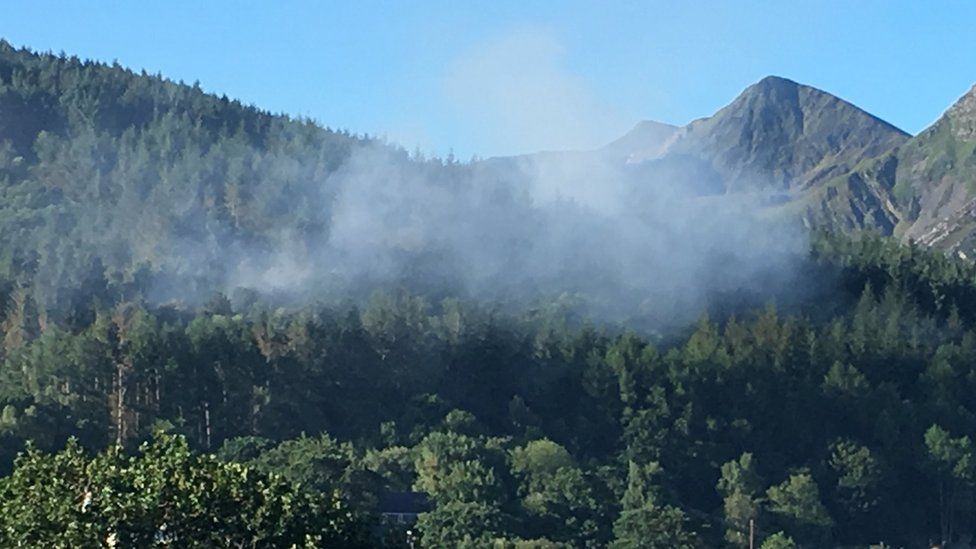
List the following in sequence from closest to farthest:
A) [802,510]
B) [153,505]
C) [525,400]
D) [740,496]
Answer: [153,505] < [802,510] < [740,496] < [525,400]

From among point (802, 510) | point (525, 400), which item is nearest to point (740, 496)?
point (802, 510)

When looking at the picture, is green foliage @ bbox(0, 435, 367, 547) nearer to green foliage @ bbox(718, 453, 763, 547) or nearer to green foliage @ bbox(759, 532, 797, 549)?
green foliage @ bbox(759, 532, 797, 549)

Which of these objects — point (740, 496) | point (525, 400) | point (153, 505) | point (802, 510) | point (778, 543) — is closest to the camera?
point (153, 505)

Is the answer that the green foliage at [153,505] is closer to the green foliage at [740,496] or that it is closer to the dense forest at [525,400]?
the dense forest at [525,400]

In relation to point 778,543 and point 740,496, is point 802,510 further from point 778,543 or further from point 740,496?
point 778,543

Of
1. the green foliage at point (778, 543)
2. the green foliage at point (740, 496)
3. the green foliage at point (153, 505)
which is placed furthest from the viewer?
the green foliage at point (740, 496)

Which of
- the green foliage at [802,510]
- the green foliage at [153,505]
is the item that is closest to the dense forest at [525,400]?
the green foliage at [802,510]

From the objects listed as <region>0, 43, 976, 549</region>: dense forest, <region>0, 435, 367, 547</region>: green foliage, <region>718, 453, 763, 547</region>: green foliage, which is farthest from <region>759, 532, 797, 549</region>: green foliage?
<region>0, 435, 367, 547</region>: green foliage

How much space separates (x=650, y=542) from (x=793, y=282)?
3005 inches

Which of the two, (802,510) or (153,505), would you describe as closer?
(153,505)

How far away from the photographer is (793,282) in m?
169

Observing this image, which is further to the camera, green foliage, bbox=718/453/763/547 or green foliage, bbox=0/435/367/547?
green foliage, bbox=718/453/763/547

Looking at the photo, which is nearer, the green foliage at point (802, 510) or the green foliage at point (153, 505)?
the green foliage at point (153, 505)

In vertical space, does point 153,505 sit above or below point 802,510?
above
